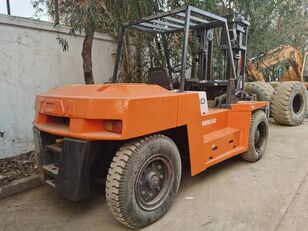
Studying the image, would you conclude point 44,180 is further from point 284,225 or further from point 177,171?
point 284,225

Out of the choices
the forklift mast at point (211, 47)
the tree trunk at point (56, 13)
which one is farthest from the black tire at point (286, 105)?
the tree trunk at point (56, 13)

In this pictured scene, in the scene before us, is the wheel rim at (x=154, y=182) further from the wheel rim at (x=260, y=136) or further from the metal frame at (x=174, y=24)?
the wheel rim at (x=260, y=136)

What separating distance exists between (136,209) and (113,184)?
0.33m

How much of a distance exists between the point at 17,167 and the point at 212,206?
8.43 feet

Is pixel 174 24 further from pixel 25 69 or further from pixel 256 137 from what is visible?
pixel 25 69

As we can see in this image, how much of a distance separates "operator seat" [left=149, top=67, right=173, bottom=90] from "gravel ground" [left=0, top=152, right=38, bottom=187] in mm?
1904

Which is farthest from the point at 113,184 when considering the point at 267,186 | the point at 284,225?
the point at 267,186

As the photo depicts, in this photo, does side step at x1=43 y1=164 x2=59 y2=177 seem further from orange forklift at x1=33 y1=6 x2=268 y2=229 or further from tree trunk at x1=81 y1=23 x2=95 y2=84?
tree trunk at x1=81 y1=23 x2=95 y2=84

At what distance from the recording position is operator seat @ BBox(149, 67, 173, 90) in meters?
3.69

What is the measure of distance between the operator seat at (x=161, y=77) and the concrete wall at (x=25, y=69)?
5.88 ft

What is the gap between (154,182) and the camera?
2.74 m

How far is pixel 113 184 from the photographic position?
2406mm

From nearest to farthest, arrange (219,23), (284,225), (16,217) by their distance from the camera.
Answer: (284,225), (16,217), (219,23)

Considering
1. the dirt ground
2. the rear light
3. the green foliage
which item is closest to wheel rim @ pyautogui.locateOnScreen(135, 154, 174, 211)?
the dirt ground
